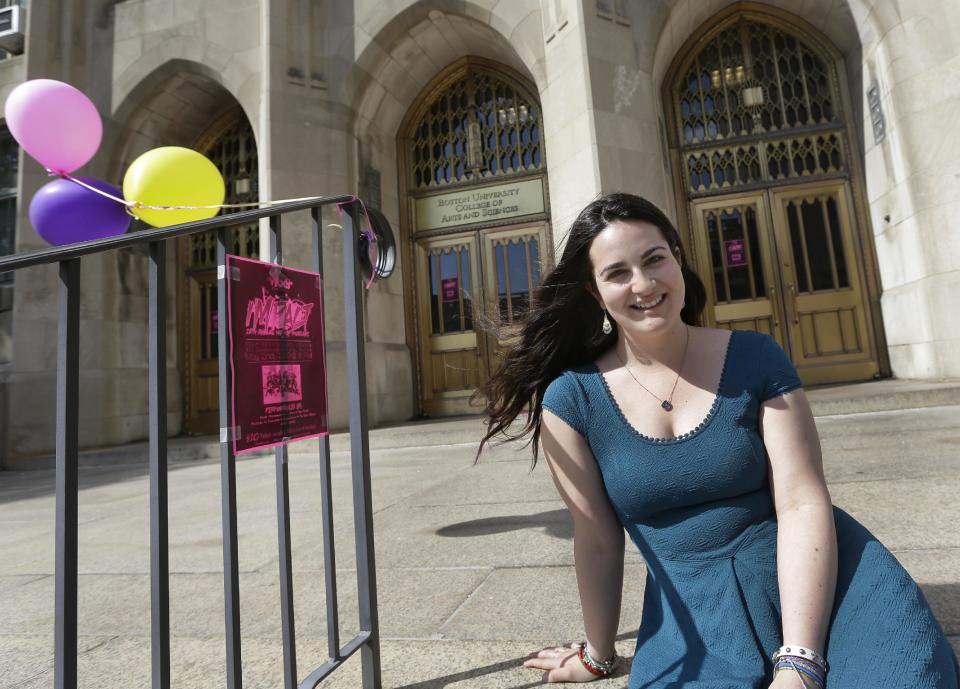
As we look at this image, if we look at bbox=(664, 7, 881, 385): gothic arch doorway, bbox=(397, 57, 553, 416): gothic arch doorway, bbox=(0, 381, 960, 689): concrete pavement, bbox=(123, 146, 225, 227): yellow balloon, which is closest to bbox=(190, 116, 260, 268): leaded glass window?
bbox=(397, 57, 553, 416): gothic arch doorway

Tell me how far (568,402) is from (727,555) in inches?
20.2

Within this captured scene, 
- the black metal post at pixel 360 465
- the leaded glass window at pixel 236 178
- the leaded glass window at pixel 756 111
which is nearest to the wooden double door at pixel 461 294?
the leaded glass window at pixel 756 111

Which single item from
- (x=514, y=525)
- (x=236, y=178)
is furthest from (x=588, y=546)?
(x=236, y=178)

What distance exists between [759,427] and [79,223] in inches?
165

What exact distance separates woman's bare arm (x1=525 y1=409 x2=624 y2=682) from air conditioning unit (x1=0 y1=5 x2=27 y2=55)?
43.9ft

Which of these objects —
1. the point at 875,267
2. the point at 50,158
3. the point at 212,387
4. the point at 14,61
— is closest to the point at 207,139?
the point at 14,61

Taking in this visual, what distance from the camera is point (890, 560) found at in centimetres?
121

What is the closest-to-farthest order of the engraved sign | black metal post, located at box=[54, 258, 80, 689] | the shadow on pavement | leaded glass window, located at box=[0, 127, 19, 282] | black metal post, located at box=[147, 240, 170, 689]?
black metal post, located at box=[54, 258, 80, 689] < black metal post, located at box=[147, 240, 170, 689] < the shadow on pavement < the engraved sign < leaded glass window, located at box=[0, 127, 19, 282]

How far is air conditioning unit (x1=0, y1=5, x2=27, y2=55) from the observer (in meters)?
10.3

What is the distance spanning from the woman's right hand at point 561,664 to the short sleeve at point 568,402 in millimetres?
585

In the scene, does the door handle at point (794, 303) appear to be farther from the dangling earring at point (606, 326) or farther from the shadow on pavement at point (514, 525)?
the dangling earring at point (606, 326)

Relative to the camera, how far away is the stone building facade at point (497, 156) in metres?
7.82

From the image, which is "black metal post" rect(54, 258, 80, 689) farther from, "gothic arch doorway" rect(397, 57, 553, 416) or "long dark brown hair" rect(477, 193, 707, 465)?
"gothic arch doorway" rect(397, 57, 553, 416)

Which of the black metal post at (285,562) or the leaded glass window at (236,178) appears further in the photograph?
the leaded glass window at (236,178)
